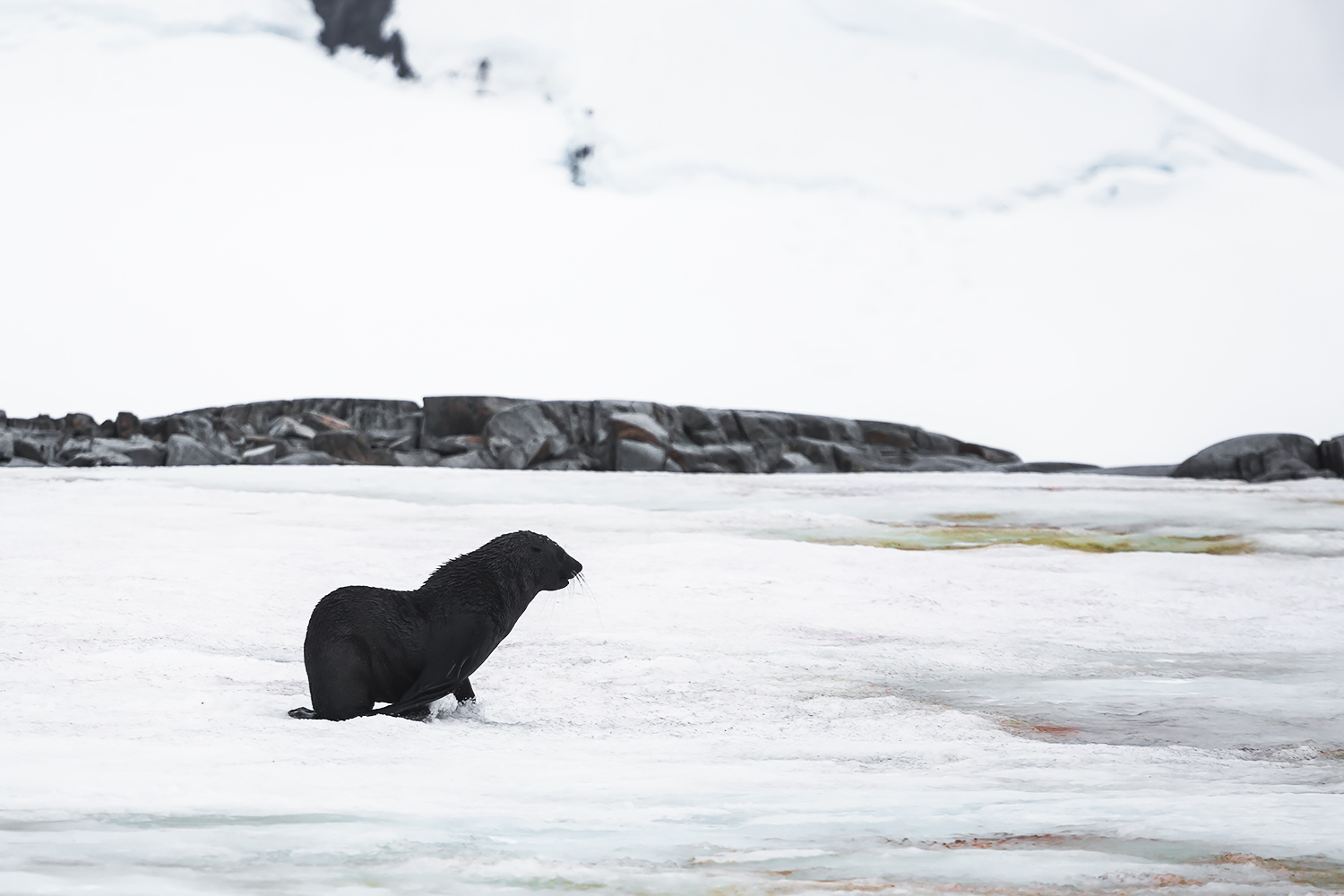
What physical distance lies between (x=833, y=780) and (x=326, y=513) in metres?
6.56

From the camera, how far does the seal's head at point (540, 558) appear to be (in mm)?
3906

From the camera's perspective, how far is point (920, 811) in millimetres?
2426

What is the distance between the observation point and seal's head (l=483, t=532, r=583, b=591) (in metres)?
3.91

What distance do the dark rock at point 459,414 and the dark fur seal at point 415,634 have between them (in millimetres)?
13358

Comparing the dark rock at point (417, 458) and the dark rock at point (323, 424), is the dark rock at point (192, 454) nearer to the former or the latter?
the dark rock at point (323, 424)

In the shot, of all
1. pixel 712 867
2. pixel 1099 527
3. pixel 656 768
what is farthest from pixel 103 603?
pixel 1099 527

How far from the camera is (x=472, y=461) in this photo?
15594 millimetres

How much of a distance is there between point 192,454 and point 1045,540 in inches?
454

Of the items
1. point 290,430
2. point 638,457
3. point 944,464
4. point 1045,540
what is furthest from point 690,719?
point 944,464

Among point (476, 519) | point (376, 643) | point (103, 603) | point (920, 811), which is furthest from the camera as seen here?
point (476, 519)

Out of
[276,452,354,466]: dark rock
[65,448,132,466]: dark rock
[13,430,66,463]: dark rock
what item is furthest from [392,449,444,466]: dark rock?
[13,430,66,463]: dark rock

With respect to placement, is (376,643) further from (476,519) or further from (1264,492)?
(1264,492)

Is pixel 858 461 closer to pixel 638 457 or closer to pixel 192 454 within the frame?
pixel 638 457

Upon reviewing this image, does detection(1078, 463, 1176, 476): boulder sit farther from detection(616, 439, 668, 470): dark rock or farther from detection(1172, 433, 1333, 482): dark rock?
detection(616, 439, 668, 470): dark rock
